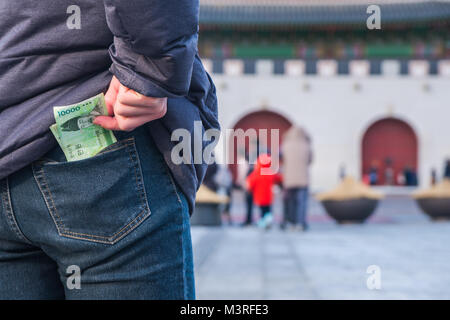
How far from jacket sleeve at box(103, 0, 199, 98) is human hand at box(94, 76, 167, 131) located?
0.06 feet

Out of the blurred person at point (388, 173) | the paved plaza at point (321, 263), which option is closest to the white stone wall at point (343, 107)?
the blurred person at point (388, 173)

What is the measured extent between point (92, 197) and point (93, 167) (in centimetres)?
5

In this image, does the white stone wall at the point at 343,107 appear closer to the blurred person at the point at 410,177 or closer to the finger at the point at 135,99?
the blurred person at the point at 410,177

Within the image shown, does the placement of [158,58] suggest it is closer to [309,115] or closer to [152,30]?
[152,30]

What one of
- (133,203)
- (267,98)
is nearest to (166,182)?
(133,203)

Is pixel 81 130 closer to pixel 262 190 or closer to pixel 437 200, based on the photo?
pixel 262 190

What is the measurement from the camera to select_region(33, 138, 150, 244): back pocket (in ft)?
3.28

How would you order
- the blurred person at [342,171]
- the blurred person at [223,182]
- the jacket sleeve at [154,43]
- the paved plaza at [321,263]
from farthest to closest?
the blurred person at [342,171], the blurred person at [223,182], the paved plaza at [321,263], the jacket sleeve at [154,43]

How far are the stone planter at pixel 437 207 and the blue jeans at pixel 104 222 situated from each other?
907cm

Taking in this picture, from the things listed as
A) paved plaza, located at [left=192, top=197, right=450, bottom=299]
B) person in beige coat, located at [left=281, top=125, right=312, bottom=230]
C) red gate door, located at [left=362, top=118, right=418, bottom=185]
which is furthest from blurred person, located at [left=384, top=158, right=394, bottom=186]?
person in beige coat, located at [left=281, top=125, right=312, bottom=230]

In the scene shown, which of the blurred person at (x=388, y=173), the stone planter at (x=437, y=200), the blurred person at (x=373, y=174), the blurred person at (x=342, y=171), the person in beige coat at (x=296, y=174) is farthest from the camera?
the blurred person at (x=388, y=173)

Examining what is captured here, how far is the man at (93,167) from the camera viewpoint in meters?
0.99

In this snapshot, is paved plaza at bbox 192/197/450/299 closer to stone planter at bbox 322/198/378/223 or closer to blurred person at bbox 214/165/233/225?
stone planter at bbox 322/198/378/223
